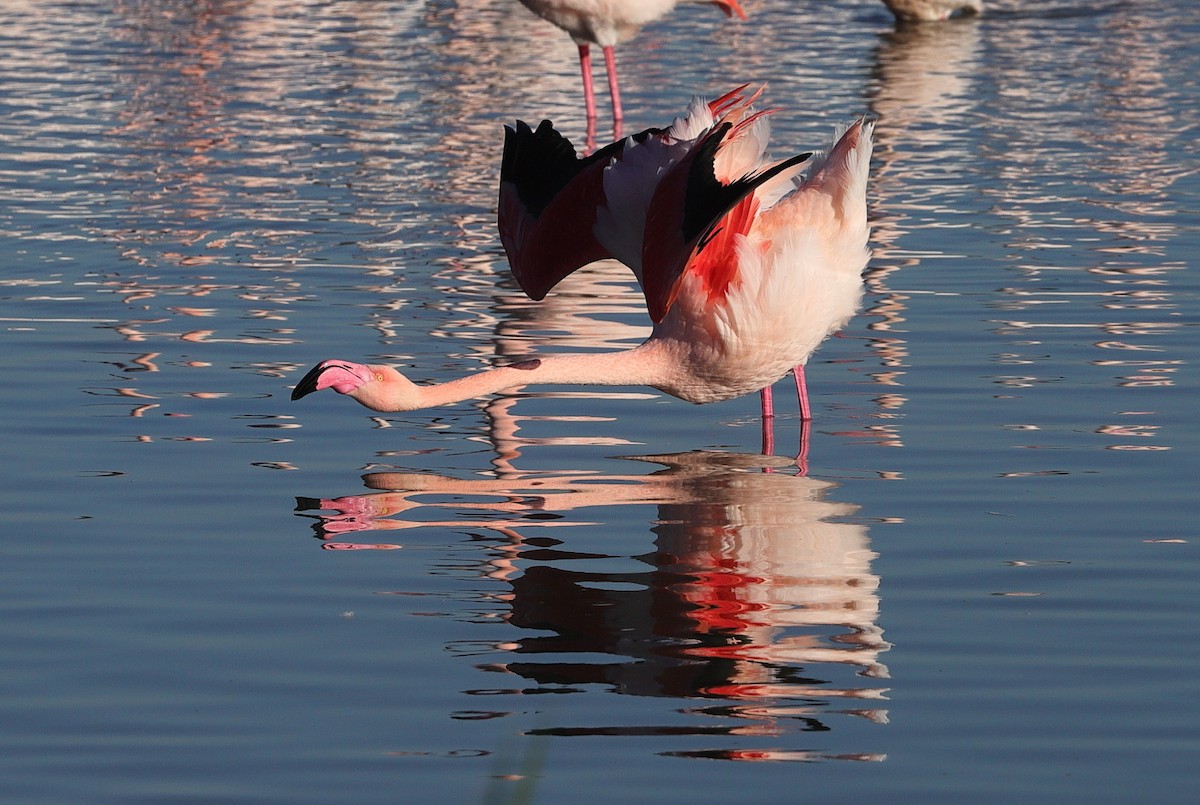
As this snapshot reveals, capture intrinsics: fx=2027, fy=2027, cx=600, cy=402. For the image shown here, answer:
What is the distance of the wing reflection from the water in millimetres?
16

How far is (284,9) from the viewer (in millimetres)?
22438

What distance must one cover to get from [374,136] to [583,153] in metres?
1.49

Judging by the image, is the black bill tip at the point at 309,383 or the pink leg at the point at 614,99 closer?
the black bill tip at the point at 309,383

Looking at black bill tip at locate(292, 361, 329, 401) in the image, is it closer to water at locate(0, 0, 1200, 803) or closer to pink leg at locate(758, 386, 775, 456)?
water at locate(0, 0, 1200, 803)

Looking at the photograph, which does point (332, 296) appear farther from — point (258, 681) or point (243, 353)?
point (258, 681)

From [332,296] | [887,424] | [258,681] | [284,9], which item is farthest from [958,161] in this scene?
[284,9]

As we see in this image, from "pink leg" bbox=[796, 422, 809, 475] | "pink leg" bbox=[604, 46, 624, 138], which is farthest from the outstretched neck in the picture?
"pink leg" bbox=[604, 46, 624, 138]

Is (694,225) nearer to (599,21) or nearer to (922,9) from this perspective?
(599,21)

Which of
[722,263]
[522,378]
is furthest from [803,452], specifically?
[522,378]

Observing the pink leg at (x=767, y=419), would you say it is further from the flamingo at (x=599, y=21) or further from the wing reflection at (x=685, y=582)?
the flamingo at (x=599, y=21)

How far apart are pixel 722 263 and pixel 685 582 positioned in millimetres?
1602

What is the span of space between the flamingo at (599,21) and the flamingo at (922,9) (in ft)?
18.3

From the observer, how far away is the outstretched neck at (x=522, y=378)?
6.27 meters

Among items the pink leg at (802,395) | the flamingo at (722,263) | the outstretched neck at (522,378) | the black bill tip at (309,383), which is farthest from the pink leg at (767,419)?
the black bill tip at (309,383)
